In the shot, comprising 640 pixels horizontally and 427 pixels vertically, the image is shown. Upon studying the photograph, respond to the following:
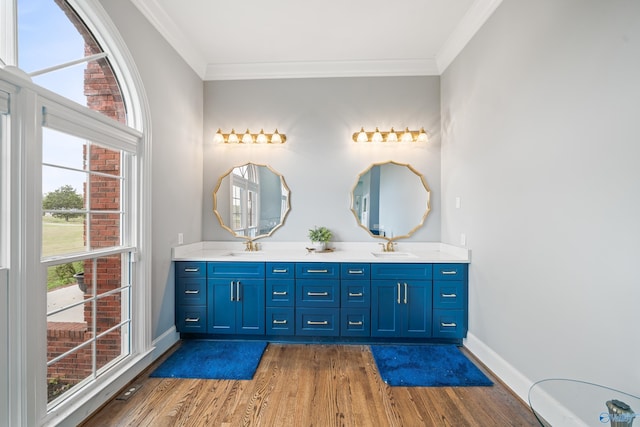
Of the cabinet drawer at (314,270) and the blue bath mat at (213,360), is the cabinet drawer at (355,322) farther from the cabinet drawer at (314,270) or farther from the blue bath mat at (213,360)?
the blue bath mat at (213,360)

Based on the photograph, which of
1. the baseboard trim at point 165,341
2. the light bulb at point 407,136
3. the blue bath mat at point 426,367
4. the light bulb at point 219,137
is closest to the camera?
the blue bath mat at point 426,367

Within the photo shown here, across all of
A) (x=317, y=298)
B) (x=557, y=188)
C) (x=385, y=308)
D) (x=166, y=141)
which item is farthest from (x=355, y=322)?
(x=166, y=141)

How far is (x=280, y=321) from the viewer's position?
9.45ft

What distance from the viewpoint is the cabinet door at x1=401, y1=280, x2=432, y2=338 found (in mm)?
2818

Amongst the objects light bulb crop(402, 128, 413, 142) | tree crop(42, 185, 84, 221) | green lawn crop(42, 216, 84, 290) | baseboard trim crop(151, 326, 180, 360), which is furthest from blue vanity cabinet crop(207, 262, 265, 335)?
light bulb crop(402, 128, 413, 142)

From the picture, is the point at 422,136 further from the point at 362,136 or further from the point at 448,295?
the point at 448,295

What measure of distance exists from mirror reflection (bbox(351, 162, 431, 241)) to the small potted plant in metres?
0.41

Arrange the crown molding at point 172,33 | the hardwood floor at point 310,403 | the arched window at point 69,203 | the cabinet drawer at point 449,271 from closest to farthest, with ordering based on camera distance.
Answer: the arched window at point 69,203 < the hardwood floor at point 310,403 < the crown molding at point 172,33 < the cabinet drawer at point 449,271

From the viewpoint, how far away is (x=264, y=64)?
334 centimetres

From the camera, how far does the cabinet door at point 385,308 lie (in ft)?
9.30

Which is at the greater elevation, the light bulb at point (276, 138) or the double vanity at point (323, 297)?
the light bulb at point (276, 138)

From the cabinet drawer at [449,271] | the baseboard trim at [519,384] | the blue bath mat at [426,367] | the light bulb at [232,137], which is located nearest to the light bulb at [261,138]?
the light bulb at [232,137]

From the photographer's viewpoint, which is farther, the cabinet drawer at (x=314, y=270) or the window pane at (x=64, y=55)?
the cabinet drawer at (x=314, y=270)

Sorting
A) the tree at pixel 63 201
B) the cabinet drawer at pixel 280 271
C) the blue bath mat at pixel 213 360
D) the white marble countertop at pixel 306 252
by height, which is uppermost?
the tree at pixel 63 201
